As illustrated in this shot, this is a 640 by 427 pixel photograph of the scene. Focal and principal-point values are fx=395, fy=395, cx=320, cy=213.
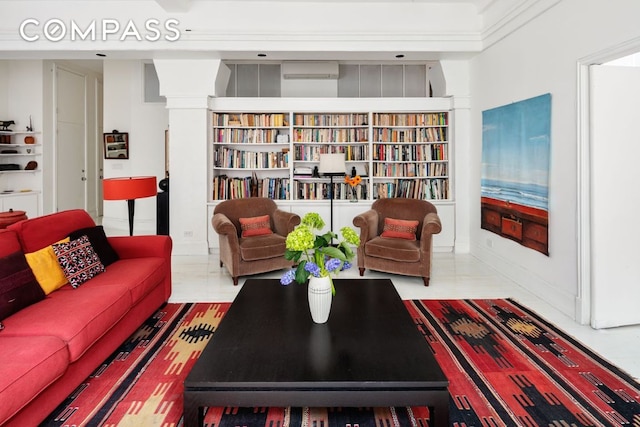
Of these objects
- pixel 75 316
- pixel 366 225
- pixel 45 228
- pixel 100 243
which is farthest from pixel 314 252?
pixel 366 225

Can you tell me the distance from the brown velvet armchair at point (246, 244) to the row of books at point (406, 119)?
6.99ft

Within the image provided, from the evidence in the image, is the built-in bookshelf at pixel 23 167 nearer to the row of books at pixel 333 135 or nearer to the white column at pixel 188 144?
Answer: the white column at pixel 188 144

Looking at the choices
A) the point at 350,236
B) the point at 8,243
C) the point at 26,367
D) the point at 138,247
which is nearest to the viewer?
the point at 26,367

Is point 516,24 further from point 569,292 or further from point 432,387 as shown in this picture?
point 432,387

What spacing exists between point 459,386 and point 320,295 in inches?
36.5

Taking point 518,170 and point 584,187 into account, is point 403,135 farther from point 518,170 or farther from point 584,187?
point 584,187

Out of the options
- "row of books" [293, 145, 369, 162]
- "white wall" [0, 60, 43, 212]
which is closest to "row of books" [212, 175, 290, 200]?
"row of books" [293, 145, 369, 162]

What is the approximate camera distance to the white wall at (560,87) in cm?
294

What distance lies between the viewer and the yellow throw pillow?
245cm

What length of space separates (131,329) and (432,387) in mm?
2042

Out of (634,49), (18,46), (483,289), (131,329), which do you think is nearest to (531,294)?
(483,289)

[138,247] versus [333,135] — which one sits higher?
[333,135]

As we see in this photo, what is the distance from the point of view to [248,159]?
226 inches

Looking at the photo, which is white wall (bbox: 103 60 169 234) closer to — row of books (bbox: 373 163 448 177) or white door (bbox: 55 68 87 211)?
white door (bbox: 55 68 87 211)
